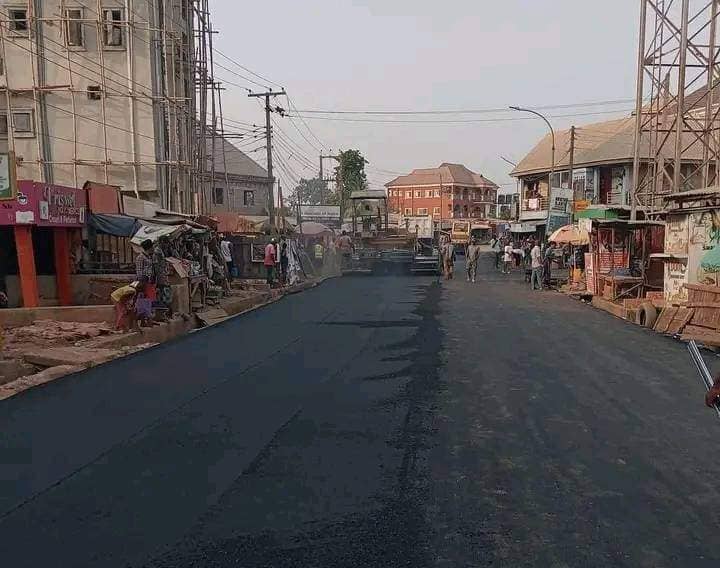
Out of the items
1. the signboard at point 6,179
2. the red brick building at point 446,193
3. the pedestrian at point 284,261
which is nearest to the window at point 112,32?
the pedestrian at point 284,261

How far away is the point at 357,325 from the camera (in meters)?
13.7

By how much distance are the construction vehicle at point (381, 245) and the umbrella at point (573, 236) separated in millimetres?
8409

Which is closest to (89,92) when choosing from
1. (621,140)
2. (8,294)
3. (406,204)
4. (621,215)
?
(8,294)

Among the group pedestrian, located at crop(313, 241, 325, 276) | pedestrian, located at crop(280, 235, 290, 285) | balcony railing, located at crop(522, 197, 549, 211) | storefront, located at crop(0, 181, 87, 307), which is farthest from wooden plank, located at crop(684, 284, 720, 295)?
balcony railing, located at crop(522, 197, 549, 211)

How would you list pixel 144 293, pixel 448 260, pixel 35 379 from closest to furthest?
1. pixel 35 379
2. pixel 144 293
3. pixel 448 260

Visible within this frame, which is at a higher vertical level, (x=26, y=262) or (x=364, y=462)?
(x=26, y=262)

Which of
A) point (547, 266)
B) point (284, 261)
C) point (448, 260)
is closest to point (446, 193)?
point (448, 260)

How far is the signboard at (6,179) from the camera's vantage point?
31.0 ft

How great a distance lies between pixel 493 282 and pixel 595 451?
22563mm

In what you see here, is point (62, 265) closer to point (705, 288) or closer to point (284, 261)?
point (284, 261)

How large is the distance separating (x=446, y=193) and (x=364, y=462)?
306 ft

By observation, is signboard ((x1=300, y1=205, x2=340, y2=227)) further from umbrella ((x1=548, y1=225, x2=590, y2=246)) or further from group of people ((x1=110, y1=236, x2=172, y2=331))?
group of people ((x1=110, y1=236, x2=172, y2=331))

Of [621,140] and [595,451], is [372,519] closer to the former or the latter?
[595,451]

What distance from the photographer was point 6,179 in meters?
9.60
